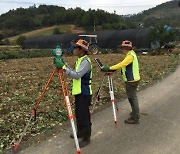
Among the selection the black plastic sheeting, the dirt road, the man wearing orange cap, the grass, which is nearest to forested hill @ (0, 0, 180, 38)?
the black plastic sheeting

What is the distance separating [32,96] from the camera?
39.7 ft

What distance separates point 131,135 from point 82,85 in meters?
1.89

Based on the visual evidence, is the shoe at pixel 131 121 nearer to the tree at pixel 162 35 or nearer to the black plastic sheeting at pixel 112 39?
the tree at pixel 162 35

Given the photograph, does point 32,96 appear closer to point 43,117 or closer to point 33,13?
point 43,117

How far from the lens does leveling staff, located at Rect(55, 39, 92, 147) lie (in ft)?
23.1

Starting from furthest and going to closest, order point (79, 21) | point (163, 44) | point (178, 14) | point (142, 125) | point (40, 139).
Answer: point (178, 14)
point (79, 21)
point (163, 44)
point (142, 125)
point (40, 139)

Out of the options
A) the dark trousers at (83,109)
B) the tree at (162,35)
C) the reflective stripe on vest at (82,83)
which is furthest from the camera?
the tree at (162,35)

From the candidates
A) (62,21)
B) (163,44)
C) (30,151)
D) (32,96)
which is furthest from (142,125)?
(62,21)

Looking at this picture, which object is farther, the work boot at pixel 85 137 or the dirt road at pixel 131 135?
the work boot at pixel 85 137

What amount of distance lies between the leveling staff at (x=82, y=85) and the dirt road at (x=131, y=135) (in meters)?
0.40

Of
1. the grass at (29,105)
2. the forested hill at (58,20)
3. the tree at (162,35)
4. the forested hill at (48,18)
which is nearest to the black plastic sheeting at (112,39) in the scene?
the tree at (162,35)

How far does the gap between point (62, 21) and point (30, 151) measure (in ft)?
434

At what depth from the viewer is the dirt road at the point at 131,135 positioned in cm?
712

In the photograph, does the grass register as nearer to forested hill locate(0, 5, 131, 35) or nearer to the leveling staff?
the leveling staff
